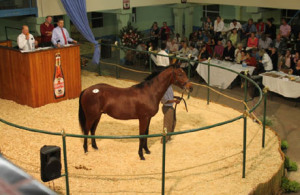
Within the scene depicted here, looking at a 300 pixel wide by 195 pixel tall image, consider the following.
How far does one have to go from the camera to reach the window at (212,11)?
21547 mm

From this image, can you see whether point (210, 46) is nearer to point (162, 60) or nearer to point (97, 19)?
point (162, 60)

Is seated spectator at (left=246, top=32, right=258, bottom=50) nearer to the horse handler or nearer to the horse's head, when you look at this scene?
the horse handler

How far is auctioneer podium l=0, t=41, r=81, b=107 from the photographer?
1062 cm

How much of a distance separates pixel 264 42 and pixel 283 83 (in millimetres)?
3530

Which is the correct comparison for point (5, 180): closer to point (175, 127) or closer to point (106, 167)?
point (106, 167)

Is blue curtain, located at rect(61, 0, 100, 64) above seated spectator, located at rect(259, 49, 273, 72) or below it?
above

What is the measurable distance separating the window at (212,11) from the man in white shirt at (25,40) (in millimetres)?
12753

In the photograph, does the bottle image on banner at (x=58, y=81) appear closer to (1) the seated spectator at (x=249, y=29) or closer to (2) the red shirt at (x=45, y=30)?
(2) the red shirt at (x=45, y=30)

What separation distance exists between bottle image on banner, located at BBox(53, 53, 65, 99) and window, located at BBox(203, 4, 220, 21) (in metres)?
12.2

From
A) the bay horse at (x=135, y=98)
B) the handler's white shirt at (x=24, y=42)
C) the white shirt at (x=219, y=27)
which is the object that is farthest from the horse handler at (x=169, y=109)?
the white shirt at (x=219, y=27)

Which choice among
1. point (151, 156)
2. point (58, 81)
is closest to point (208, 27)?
point (58, 81)

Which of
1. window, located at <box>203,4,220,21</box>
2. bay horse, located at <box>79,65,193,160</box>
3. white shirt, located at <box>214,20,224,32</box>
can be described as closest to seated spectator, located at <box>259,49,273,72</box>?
white shirt, located at <box>214,20,224,32</box>

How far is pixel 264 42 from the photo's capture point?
50.1 ft

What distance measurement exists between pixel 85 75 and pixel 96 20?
282 inches
